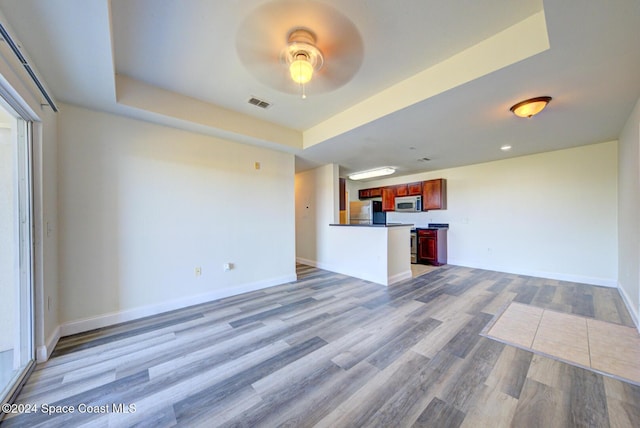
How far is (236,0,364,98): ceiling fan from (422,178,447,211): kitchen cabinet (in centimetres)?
467

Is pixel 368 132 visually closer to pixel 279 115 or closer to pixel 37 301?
pixel 279 115

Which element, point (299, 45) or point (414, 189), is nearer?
point (299, 45)

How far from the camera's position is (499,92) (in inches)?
90.0

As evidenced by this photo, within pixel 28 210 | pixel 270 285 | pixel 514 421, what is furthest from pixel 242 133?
pixel 514 421

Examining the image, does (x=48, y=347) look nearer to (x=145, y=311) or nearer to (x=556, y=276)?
(x=145, y=311)

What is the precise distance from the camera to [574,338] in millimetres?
2252

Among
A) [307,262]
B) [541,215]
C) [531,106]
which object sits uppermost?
[531,106]

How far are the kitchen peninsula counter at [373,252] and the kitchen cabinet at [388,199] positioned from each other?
234cm

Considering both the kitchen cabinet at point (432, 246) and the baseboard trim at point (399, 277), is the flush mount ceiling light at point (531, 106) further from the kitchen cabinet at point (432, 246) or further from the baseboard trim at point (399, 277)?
A: the kitchen cabinet at point (432, 246)

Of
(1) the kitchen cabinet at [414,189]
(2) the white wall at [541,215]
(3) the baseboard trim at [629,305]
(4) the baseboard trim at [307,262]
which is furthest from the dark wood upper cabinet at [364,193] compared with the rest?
(3) the baseboard trim at [629,305]

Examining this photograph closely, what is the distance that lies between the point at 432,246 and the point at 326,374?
15.7 ft

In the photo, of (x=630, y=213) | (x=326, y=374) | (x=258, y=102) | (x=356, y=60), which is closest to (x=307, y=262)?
(x=258, y=102)

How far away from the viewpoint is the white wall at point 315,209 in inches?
207

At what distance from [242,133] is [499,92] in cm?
309
